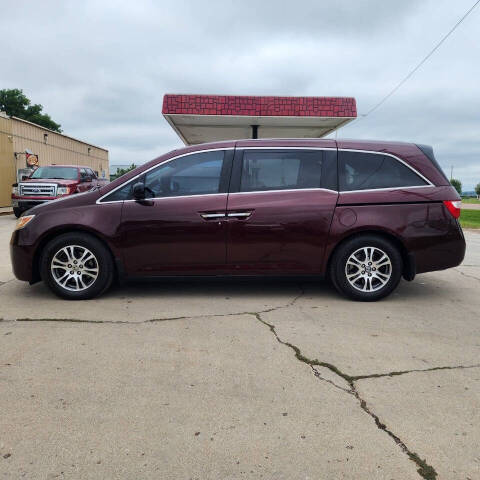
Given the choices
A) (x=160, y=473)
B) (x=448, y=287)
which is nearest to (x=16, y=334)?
(x=160, y=473)

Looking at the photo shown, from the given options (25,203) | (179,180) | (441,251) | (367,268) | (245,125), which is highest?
(245,125)

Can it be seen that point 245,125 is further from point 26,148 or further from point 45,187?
point 26,148

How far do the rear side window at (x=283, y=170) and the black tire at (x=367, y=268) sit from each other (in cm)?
73

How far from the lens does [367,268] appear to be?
4730 mm

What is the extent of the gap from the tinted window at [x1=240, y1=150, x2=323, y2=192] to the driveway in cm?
129

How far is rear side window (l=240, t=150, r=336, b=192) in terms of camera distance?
15.6 ft

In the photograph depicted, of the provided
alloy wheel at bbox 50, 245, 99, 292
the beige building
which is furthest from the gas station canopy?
the beige building

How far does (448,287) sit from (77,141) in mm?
31547

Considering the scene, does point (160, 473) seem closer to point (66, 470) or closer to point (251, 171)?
point (66, 470)

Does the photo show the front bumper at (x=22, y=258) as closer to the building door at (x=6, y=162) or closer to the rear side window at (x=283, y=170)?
the rear side window at (x=283, y=170)

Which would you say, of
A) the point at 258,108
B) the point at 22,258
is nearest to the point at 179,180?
the point at 22,258

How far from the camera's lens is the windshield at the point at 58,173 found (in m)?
15.1

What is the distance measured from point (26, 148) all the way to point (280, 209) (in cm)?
2271

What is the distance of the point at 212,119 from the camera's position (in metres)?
14.8
